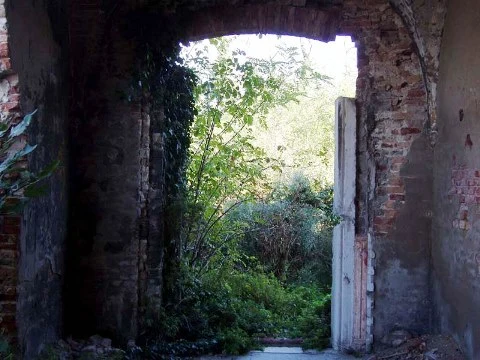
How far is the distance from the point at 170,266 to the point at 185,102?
1.82 meters

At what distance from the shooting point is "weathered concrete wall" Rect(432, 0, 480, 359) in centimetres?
413

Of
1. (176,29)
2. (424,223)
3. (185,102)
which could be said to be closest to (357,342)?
(424,223)

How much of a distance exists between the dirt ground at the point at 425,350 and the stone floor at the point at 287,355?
1.27ft

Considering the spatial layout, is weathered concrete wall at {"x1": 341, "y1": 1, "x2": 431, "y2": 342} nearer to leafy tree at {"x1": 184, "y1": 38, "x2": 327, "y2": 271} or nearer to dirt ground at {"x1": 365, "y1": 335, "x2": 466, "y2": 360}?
dirt ground at {"x1": 365, "y1": 335, "x2": 466, "y2": 360}

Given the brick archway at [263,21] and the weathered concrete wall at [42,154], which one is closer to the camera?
the weathered concrete wall at [42,154]

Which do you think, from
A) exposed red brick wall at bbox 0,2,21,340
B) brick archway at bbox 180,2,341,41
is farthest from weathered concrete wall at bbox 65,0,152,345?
exposed red brick wall at bbox 0,2,21,340

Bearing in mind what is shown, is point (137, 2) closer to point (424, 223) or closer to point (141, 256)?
point (141, 256)

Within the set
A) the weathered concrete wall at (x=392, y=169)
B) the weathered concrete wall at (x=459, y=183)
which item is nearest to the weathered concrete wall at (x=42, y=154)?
the weathered concrete wall at (x=392, y=169)

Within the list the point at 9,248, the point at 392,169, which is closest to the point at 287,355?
the point at 392,169

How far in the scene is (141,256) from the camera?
5293mm

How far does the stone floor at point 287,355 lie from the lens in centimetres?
530

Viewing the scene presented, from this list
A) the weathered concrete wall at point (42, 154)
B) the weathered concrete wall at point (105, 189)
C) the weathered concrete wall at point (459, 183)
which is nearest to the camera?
the weathered concrete wall at point (42, 154)

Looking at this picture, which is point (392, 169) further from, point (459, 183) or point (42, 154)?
point (42, 154)

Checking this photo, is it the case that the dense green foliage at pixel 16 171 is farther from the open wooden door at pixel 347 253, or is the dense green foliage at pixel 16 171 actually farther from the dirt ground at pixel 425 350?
the dirt ground at pixel 425 350
